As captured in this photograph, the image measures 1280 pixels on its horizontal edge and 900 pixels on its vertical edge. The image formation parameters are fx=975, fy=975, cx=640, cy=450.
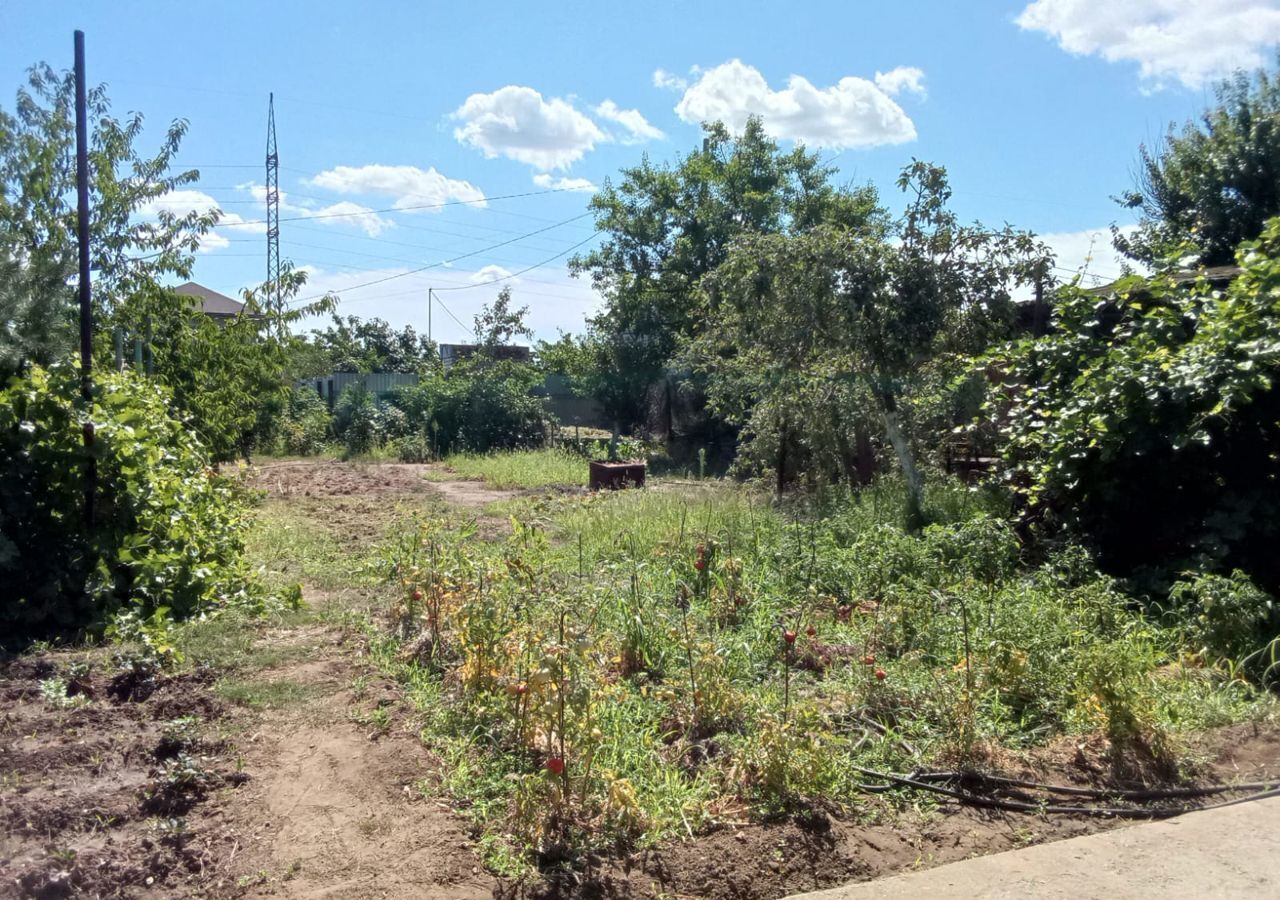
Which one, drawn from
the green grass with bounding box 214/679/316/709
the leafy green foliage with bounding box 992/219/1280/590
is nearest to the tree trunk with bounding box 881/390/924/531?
the leafy green foliage with bounding box 992/219/1280/590

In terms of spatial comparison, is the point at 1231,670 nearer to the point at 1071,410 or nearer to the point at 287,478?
the point at 1071,410

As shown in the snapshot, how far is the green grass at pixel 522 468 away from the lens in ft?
56.3

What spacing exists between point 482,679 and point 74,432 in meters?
3.67

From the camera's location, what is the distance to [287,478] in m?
17.3

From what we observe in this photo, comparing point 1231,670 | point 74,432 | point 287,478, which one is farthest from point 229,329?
point 1231,670

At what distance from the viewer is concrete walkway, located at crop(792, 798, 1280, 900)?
3400mm

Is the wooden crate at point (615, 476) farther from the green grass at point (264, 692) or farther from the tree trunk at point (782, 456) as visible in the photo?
the green grass at point (264, 692)

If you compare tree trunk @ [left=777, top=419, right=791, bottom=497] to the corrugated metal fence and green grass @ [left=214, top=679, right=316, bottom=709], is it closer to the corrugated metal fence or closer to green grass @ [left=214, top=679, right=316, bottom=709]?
green grass @ [left=214, top=679, right=316, bottom=709]

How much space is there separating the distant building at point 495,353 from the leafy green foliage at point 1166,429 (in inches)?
873

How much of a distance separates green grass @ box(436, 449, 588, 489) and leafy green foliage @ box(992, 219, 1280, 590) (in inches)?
396

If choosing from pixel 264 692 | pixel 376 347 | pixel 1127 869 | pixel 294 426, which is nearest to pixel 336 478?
pixel 294 426

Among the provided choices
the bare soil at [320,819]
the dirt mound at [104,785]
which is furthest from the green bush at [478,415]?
A: the bare soil at [320,819]

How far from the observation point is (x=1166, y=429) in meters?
6.82

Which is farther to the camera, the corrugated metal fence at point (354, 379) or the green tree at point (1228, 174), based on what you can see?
the corrugated metal fence at point (354, 379)
